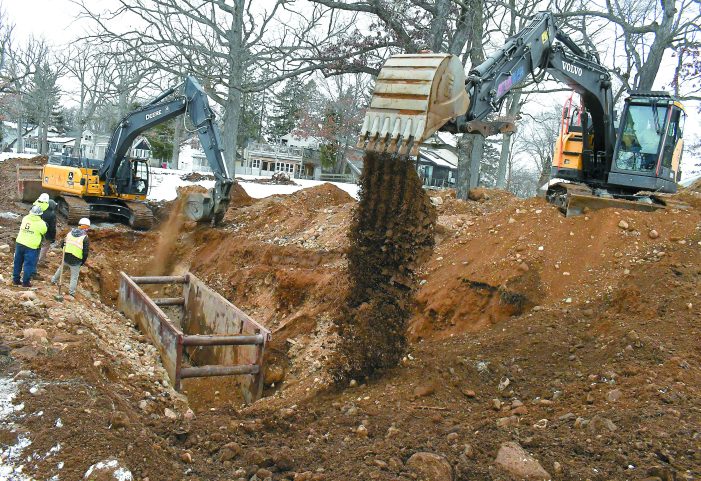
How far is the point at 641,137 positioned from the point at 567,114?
1707 mm

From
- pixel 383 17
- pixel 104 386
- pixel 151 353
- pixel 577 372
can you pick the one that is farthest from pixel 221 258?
pixel 577 372

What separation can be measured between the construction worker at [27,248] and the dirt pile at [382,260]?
5.18m

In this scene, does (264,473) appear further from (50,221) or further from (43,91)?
(43,91)

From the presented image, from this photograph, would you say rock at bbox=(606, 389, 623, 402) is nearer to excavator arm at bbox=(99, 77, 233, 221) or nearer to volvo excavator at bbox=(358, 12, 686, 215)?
volvo excavator at bbox=(358, 12, 686, 215)

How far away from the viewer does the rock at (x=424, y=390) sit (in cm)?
632

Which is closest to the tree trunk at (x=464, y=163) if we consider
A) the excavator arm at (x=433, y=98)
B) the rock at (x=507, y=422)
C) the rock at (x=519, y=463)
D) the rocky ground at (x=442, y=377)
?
the rocky ground at (x=442, y=377)

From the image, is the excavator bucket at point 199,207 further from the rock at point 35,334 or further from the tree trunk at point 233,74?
the rock at point 35,334

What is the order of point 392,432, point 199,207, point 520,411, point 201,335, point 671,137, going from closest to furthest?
point 392,432
point 520,411
point 201,335
point 671,137
point 199,207

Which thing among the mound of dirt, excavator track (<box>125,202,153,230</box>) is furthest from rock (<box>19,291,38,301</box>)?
the mound of dirt

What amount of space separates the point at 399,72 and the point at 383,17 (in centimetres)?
946

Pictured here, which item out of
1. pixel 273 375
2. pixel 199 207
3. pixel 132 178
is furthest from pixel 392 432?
pixel 132 178

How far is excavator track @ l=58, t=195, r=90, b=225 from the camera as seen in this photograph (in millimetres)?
15498

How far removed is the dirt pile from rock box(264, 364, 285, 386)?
158cm

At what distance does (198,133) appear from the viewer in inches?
580
